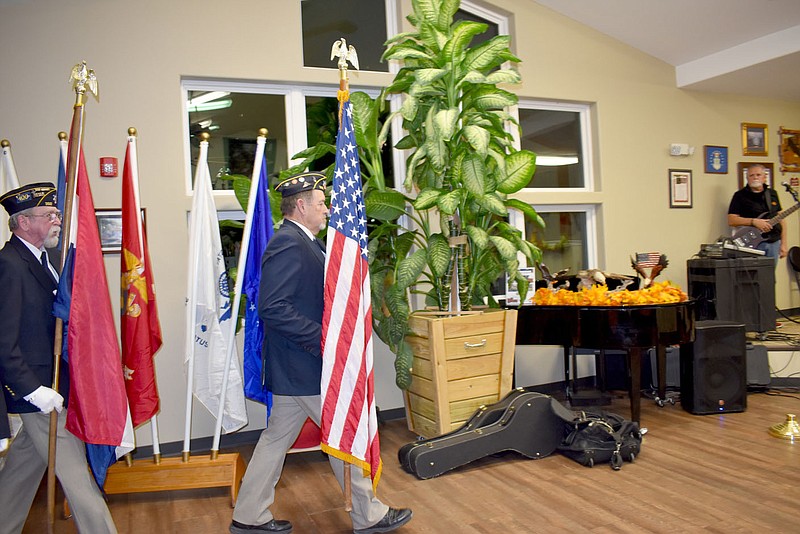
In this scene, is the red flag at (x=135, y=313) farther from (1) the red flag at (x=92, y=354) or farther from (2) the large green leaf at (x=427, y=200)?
(2) the large green leaf at (x=427, y=200)

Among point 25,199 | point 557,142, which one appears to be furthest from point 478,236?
point 557,142

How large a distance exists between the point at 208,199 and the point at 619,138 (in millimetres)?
4232

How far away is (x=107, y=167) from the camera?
4.43 metres

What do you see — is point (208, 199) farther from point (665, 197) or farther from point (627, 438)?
point (665, 197)

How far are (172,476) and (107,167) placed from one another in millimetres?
2119

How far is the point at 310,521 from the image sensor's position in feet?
10.8

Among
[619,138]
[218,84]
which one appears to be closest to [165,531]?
[218,84]

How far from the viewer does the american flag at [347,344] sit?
2873mm

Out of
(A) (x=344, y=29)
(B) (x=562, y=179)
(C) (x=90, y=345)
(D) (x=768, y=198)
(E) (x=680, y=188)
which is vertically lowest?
(C) (x=90, y=345)

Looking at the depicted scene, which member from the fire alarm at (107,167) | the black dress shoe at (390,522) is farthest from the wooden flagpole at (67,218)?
the fire alarm at (107,167)

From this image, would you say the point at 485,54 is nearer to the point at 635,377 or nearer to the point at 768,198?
the point at 635,377

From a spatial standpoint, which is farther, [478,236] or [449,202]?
[478,236]

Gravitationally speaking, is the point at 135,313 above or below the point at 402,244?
below

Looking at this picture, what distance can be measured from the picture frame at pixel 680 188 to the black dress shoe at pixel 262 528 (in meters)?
5.29
